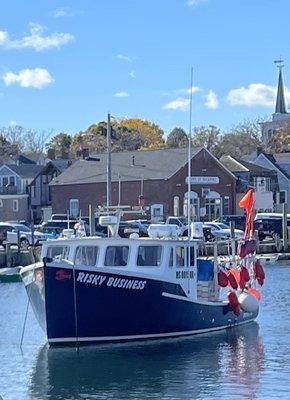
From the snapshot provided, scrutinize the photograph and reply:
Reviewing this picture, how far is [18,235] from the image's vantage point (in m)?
58.4

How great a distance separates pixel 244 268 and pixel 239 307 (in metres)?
1.33

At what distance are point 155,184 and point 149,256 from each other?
5586 cm

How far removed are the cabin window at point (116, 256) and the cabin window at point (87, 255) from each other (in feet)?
1.14

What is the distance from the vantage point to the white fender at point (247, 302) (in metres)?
32.7

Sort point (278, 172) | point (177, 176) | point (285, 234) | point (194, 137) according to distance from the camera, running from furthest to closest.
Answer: point (194, 137), point (278, 172), point (177, 176), point (285, 234)

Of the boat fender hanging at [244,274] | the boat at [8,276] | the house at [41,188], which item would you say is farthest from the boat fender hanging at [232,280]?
the house at [41,188]

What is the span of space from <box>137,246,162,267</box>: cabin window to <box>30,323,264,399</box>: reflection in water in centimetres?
231

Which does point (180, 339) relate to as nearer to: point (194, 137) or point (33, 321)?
point (33, 321)

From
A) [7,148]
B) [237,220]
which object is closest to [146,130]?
[7,148]

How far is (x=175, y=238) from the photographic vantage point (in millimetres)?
29906

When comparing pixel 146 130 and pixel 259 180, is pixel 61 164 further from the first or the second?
pixel 146 130

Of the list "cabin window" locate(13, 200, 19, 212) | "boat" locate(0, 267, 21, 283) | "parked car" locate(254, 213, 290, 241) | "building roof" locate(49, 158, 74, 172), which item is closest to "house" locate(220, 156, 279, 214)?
"building roof" locate(49, 158, 74, 172)

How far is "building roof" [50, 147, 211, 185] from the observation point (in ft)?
282

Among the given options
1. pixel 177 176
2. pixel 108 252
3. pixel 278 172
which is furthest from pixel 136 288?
pixel 278 172
